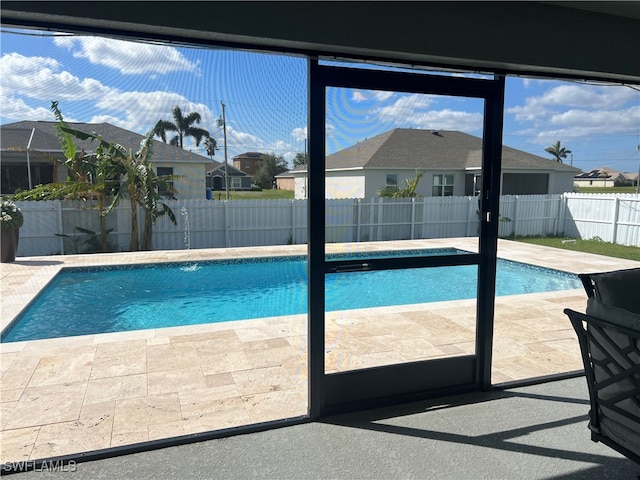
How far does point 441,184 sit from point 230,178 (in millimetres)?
9081

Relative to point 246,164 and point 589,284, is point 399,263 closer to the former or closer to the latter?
point 589,284

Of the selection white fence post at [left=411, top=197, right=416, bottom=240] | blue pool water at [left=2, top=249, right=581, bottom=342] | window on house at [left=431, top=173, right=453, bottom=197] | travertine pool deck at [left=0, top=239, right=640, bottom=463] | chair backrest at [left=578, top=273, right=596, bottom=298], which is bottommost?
blue pool water at [left=2, top=249, right=581, bottom=342]

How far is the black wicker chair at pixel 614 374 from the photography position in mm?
1616

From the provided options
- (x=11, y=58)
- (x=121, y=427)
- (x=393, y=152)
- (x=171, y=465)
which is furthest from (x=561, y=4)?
(x=11, y=58)

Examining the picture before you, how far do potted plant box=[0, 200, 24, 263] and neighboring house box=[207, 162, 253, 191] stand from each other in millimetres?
4673

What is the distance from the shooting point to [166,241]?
10516 mm

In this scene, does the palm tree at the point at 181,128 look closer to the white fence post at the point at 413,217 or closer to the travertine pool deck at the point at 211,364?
the travertine pool deck at the point at 211,364

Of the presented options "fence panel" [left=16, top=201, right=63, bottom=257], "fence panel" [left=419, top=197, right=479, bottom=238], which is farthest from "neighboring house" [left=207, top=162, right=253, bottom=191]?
"fence panel" [left=419, top=197, right=479, bottom=238]

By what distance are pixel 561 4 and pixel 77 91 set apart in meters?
9.34

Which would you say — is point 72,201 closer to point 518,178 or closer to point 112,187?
point 112,187

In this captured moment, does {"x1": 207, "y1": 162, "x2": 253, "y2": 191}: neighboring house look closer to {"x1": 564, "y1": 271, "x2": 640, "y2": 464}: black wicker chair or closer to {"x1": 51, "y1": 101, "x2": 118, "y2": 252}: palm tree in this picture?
{"x1": 51, "y1": 101, "x2": 118, "y2": 252}: palm tree

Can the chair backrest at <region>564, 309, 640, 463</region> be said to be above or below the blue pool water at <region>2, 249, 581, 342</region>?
above

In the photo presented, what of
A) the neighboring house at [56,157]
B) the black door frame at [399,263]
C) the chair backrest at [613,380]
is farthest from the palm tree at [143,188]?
the chair backrest at [613,380]

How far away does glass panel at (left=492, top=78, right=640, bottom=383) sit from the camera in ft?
11.9
